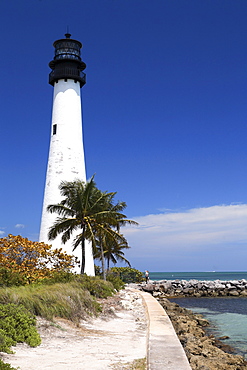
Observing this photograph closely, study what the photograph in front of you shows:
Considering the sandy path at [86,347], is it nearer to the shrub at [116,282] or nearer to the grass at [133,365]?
the grass at [133,365]

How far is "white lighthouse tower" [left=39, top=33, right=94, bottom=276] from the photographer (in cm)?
2531

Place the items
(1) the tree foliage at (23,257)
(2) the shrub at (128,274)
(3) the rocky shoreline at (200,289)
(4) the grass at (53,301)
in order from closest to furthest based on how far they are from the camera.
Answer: (4) the grass at (53,301), (1) the tree foliage at (23,257), (2) the shrub at (128,274), (3) the rocky shoreline at (200,289)

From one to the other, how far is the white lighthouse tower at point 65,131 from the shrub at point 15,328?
1624cm

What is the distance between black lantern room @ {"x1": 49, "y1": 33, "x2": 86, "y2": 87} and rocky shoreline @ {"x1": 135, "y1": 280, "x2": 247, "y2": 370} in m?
17.8

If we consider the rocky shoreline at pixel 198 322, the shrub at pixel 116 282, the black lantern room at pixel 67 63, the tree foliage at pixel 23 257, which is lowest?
the rocky shoreline at pixel 198 322

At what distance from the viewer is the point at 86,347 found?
8117 millimetres

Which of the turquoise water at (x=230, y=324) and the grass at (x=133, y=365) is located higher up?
the grass at (x=133, y=365)

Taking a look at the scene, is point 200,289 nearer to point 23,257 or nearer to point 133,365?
point 23,257

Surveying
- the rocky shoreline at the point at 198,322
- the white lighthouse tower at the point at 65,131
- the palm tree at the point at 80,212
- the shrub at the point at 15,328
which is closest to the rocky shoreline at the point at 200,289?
the rocky shoreline at the point at 198,322

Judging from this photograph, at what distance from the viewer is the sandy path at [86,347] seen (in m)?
6.58

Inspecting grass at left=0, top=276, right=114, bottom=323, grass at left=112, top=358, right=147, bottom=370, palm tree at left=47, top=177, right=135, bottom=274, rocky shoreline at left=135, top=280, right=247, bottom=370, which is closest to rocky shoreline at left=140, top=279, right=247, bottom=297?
rocky shoreline at left=135, top=280, right=247, bottom=370

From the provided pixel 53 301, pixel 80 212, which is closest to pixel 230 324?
pixel 80 212

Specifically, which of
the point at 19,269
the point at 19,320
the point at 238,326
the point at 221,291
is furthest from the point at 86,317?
the point at 221,291

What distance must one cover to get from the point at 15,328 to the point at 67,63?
2395 centimetres
